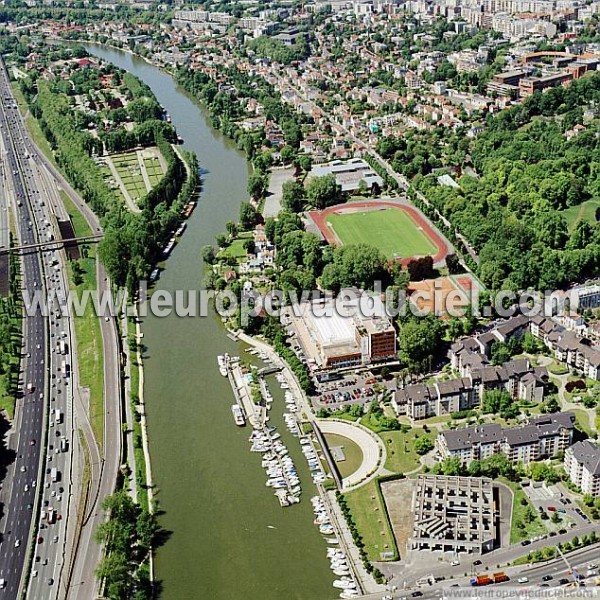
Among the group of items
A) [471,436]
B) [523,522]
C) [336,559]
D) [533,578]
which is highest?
[471,436]

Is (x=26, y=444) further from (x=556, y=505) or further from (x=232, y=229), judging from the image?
(x=232, y=229)

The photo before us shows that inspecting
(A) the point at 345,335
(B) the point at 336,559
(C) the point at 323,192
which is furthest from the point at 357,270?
(B) the point at 336,559

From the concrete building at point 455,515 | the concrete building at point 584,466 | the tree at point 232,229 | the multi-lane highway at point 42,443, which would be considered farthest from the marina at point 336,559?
the tree at point 232,229

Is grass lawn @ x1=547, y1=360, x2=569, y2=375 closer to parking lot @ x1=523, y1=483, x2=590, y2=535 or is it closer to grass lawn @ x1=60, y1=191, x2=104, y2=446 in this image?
parking lot @ x1=523, y1=483, x2=590, y2=535

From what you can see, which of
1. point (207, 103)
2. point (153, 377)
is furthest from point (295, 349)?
point (207, 103)

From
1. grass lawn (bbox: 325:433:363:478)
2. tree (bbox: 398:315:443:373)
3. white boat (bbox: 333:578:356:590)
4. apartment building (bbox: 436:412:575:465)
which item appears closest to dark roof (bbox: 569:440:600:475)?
apartment building (bbox: 436:412:575:465)

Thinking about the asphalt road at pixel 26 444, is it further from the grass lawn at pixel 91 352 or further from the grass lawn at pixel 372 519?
the grass lawn at pixel 372 519
